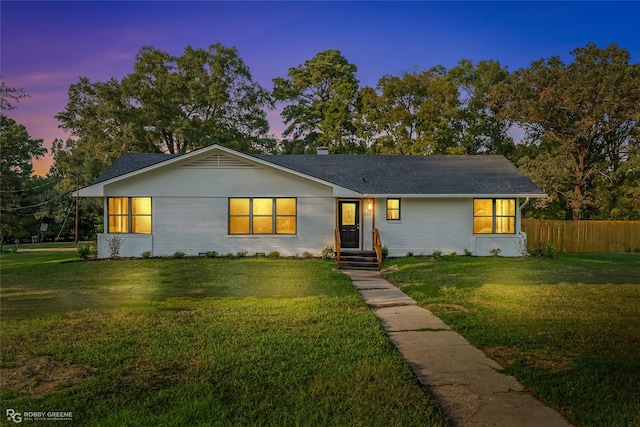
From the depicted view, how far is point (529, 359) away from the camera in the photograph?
202 inches

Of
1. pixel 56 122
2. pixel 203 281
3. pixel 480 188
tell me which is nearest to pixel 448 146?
pixel 480 188

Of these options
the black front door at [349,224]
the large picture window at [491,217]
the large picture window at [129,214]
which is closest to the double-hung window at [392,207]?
the black front door at [349,224]

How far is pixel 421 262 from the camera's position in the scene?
15.3 m

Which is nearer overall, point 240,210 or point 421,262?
point 421,262

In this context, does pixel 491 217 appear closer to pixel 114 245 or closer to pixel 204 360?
pixel 114 245

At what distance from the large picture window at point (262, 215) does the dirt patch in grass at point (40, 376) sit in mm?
12012

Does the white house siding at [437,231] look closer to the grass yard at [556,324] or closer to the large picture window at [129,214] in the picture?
the grass yard at [556,324]

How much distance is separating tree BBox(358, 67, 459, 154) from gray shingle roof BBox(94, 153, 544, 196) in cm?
803

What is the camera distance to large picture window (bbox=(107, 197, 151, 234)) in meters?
16.6

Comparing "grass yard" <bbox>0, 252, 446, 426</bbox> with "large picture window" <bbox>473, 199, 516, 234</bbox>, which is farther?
"large picture window" <bbox>473, 199, 516, 234</bbox>

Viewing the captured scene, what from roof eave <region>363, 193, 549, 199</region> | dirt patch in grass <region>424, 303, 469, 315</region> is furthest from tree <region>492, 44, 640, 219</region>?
dirt patch in grass <region>424, 303, 469, 315</region>

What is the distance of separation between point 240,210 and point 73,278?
21.8 ft

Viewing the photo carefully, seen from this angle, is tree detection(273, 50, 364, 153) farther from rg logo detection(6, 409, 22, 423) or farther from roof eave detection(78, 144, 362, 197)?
rg logo detection(6, 409, 22, 423)

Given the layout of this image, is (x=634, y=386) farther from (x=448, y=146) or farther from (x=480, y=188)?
(x=448, y=146)
